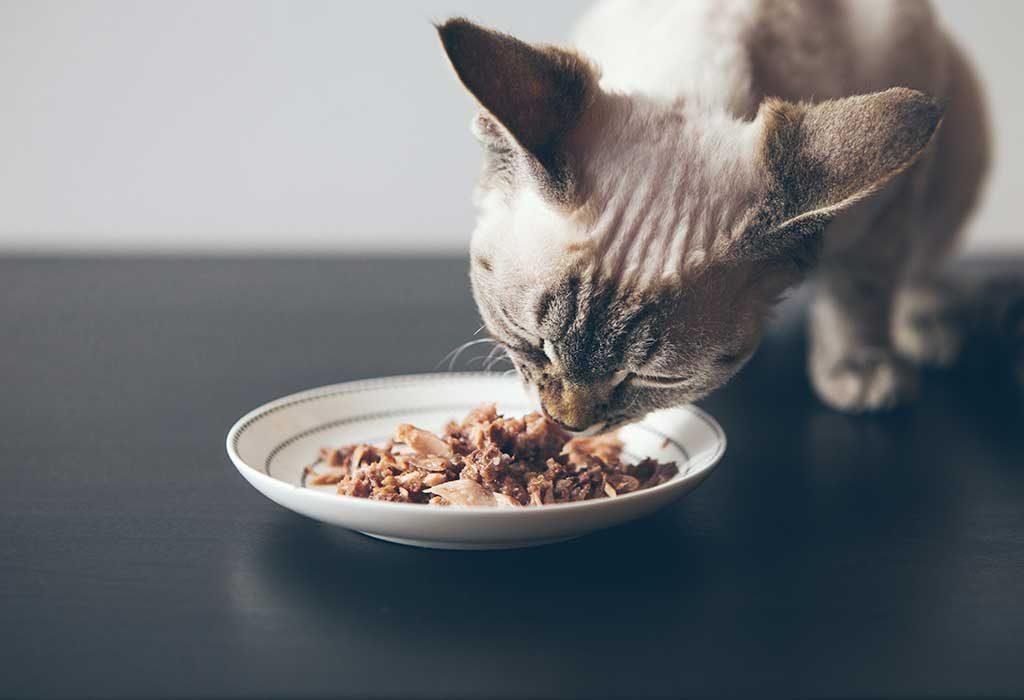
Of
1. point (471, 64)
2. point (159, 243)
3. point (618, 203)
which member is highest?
point (471, 64)

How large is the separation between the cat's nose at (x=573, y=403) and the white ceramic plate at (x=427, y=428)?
0.11m

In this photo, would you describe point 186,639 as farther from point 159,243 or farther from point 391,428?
point 159,243

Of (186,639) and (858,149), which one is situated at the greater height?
(858,149)

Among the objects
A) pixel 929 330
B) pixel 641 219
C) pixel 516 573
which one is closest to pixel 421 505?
pixel 516 573

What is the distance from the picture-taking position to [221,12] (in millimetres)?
2350

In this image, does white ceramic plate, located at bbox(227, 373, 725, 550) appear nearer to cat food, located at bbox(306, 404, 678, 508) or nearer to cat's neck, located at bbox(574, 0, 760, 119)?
cat food, located at bbox(306, 404, 678, 508)

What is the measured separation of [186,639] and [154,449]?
516 mm

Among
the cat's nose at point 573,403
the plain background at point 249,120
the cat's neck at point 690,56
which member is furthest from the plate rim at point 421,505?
the plain background at point 249,120

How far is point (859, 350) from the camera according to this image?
1.58 meters

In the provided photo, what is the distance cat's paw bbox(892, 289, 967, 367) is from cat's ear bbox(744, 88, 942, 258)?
0.82 m

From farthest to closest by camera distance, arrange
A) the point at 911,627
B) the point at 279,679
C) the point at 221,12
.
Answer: the point at 221,12 → the point at 911,627 → the point at 279,679

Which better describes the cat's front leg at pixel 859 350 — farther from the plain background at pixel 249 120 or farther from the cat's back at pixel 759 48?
the plain background at pixel 249 120

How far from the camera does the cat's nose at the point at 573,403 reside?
3.48 ft

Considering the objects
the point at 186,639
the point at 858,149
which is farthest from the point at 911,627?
the point at 186,639
